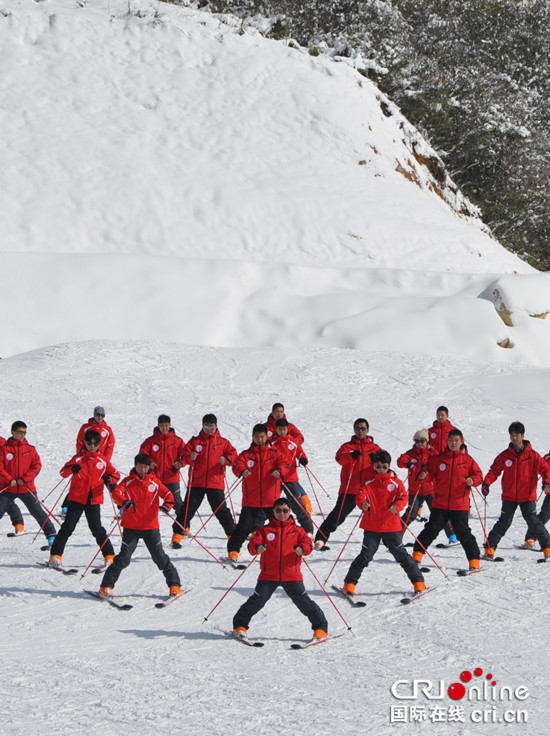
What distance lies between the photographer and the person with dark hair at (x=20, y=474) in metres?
8.71

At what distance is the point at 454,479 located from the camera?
793 cm

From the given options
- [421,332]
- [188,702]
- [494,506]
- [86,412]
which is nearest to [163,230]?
[421,332]

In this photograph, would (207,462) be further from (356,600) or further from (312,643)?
(312,643)

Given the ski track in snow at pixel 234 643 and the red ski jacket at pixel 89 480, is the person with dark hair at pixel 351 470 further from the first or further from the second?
the red ski jacket at pixel 89 480

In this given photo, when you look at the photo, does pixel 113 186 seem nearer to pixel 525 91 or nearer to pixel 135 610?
pixel 135 610

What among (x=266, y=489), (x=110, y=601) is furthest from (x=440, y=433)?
(x=110, y=601)

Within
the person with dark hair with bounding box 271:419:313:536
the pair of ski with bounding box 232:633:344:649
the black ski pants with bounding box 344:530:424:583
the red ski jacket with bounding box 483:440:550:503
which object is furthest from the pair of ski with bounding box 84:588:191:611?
the red ski jacket with bounding box 483:440:550:503

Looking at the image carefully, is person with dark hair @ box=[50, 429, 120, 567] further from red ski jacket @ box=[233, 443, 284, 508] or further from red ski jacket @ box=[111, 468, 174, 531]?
red ski jacket @ box=[233, 443, 284, 508]

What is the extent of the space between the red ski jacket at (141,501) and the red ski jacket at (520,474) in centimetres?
350

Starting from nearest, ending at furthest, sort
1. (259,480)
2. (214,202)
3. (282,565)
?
1. (282,565)
2. (259,480)
3. (214,202)

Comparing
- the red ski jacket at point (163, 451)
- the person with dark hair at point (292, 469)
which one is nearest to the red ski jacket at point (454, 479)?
the person with dark hair at point (292, 469)

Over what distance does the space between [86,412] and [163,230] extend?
41.0ft

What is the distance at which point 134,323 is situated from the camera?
2050cm

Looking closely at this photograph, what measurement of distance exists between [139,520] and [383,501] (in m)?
2.17
